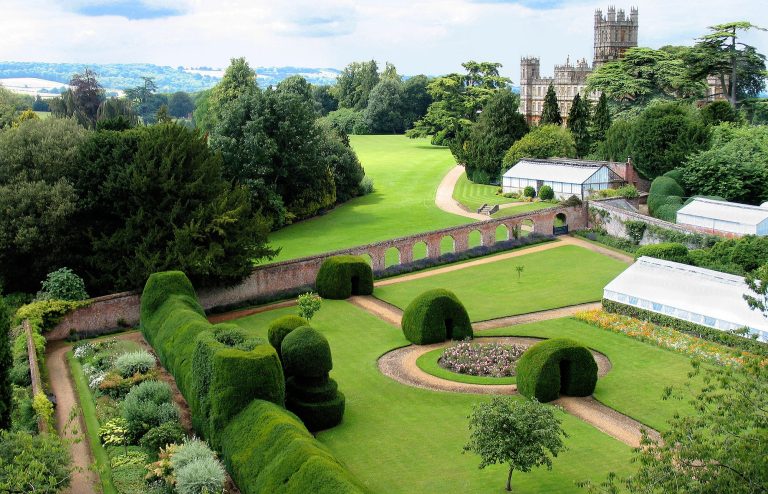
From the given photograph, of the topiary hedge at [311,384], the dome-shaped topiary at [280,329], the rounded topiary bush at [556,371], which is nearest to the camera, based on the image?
the topiary hedge at [311,384]

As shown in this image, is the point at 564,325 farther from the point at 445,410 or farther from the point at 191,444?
the point at 191,444

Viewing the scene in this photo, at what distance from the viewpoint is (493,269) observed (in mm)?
46844

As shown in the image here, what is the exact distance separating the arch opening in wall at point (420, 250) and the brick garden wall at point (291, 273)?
0.76 metres

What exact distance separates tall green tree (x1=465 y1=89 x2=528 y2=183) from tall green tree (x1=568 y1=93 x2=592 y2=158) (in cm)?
424

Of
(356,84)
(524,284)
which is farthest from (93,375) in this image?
(356,84)

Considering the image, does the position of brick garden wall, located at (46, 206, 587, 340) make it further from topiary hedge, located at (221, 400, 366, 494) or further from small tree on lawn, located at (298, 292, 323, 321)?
topiary hedge, located at (221, 400, 366, 494)

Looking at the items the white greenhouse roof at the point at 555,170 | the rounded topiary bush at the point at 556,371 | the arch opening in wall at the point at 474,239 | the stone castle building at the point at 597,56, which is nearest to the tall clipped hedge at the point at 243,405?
the rounded topiary bush at the point at 556,371

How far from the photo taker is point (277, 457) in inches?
807

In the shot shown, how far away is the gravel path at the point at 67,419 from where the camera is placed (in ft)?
74.7

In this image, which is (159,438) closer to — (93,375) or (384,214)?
(93,375)

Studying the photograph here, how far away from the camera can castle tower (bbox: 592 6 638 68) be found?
3999 inches

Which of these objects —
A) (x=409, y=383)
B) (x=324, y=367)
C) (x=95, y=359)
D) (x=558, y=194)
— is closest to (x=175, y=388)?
(x=95, y=359)

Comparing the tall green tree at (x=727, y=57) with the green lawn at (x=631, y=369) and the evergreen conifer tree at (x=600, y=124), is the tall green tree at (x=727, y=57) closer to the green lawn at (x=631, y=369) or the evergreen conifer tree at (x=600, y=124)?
the evergreen conifer tree at (x=600, y=124)

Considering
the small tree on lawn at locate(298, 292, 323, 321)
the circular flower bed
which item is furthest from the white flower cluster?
the circular flower bed
